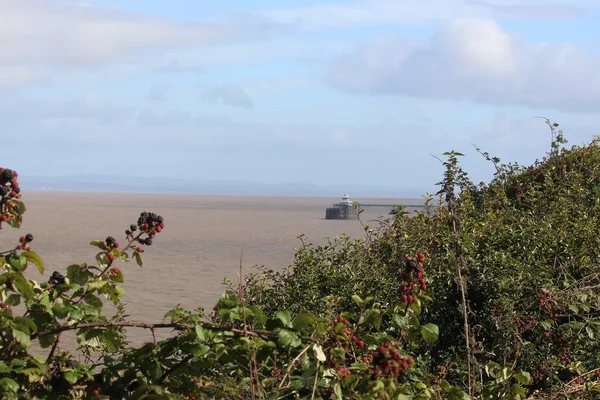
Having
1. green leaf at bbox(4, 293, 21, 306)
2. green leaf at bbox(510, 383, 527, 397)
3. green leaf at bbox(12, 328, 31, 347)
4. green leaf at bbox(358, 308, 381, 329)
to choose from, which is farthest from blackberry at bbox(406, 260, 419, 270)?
green leaf at bbox(4, 293, 21, 306)

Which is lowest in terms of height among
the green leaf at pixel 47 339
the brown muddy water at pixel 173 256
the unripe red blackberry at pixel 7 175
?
the brown muddy water at pixel 173 256

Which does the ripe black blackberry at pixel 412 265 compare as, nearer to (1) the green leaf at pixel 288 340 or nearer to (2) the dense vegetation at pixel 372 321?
(2) the dense vegetation at pixel 372 321

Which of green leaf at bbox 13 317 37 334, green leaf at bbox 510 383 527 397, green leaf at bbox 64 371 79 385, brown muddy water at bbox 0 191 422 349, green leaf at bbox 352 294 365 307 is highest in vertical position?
green leaf at bbox 352 294 365 307

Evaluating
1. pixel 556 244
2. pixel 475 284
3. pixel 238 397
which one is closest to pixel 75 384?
pixel 238 397

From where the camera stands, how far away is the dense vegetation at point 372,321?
3.87m

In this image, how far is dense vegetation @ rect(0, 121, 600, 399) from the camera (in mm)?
3867

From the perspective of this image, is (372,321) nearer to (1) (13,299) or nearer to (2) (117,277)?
(2) (117,277)

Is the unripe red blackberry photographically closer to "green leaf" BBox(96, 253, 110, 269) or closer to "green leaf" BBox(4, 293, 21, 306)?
"green leaf" BBox(4, 293, 21, 306)

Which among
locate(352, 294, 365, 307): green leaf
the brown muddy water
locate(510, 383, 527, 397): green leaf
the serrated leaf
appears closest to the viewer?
the serrated leaf

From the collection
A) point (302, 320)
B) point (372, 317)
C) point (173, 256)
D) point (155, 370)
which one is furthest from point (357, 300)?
point (173, 256)

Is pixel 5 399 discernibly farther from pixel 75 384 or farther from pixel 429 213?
pixel 429 213

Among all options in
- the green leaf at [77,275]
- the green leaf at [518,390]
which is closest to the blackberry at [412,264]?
the green leaf at [518,390]

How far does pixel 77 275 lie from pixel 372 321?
149cm

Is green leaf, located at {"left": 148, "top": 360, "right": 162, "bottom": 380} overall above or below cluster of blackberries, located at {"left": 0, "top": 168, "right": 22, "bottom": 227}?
below
